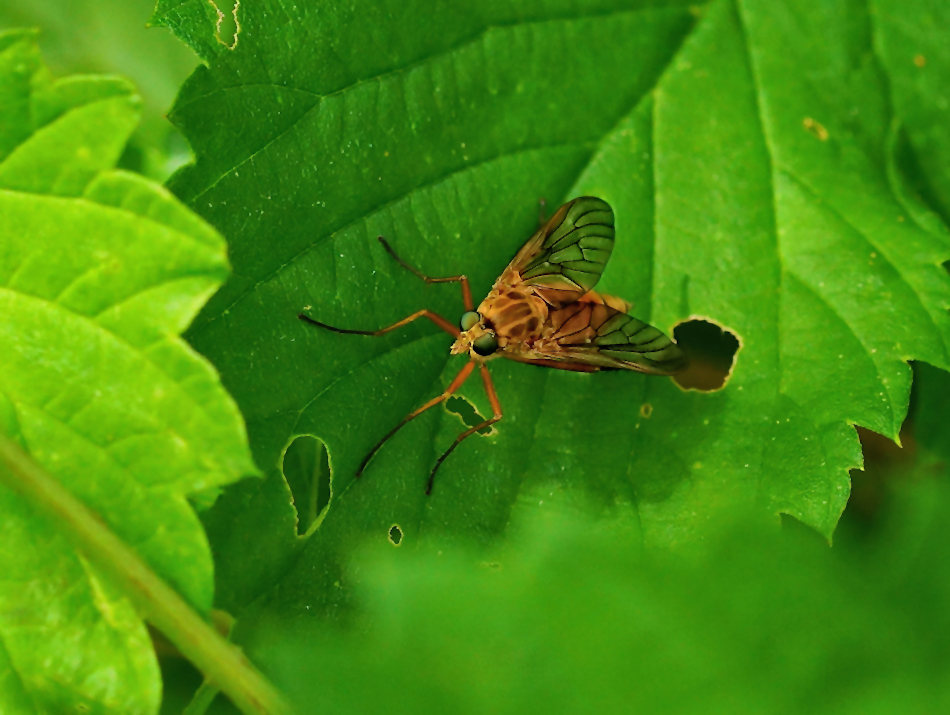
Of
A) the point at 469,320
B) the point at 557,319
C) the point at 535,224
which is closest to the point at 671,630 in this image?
the point at 469,320

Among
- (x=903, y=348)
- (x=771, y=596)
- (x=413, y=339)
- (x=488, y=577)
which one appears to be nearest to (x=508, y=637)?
(x=488, y=577)

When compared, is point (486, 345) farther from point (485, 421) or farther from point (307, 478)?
point (307, 478)

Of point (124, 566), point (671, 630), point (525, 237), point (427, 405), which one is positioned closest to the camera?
point (671, 630)

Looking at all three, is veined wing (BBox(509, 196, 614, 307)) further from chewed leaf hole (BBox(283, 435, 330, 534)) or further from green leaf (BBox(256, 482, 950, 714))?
green leaf (BBox(256, 482, 950, 714))

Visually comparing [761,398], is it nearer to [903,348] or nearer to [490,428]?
[903,348]

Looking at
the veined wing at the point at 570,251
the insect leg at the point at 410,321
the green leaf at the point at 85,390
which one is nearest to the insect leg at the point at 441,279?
the insect leg at the point at 410,321

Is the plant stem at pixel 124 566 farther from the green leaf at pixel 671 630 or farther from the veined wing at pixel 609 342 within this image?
the veined wing at pixel 609 342
